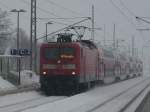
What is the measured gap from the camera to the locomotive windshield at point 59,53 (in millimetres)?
35688

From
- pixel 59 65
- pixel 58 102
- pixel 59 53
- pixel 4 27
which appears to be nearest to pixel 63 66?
pixel 59 65

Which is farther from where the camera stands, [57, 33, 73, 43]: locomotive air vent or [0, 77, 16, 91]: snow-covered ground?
[0, 77, 16, 91]: snow-covered ground

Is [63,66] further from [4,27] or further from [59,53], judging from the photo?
[4,27]

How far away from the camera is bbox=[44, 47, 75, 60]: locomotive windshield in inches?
1405

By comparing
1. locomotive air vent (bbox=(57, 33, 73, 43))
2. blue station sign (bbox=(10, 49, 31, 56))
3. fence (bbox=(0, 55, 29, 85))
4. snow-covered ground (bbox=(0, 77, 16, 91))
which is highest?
locomotive air vent (bbox=(57, 33, 73, 43))

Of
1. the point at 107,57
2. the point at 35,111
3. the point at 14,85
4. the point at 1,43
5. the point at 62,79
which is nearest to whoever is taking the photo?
the point at 35,111

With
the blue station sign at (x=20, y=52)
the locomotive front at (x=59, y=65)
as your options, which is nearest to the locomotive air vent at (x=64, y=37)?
the locomotive front at (x=59, y=65)

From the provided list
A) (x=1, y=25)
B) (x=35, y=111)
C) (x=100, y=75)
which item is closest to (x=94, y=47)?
A: (x=100, y=75)

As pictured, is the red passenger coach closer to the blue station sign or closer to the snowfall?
the snowfall

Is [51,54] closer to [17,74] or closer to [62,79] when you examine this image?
[62,79]

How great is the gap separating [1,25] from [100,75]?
6875cm

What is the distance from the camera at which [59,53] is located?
3575 cm

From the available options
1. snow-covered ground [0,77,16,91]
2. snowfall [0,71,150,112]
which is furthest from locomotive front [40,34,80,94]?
snow-covered ground [0,77,16,91]

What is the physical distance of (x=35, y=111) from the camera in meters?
22.2
